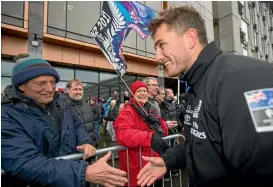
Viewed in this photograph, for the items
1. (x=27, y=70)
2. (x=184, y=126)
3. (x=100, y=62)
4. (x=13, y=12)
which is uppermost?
(x=13, y=12)

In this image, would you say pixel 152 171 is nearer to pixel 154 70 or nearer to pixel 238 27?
pixel 154 70

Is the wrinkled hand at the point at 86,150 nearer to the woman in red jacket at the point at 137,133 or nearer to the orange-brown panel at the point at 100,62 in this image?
the woman in red jacket at the point at 137,133

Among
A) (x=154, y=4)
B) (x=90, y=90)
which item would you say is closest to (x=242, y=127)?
(x=90, y=90)

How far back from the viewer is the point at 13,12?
8727 millimetres

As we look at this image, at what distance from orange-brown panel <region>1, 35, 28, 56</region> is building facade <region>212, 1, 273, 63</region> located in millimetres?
17738

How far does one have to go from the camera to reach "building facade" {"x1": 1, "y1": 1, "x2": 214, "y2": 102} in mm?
8672

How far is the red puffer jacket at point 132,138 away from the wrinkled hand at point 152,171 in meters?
0.61

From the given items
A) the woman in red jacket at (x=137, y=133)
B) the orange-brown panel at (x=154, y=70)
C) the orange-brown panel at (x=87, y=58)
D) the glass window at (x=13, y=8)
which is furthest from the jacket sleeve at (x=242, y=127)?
the orange-brown panel at (x=154, y=70)

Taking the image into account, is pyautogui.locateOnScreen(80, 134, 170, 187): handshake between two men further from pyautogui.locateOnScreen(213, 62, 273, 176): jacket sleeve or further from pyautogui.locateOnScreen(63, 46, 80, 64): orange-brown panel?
pyautogui.locateOnScreen(63, 46, 80, 64): orange-brown panel

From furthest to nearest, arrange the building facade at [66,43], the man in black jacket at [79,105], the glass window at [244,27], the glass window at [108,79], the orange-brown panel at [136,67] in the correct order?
the glass window at [244,27]
the orange-brown panel at [136,67]
the glass window at [108,79]
the building facade at [66,43]
the man in black jacket at [79,105]

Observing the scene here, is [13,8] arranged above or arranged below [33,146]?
above

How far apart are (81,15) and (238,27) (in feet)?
55.4

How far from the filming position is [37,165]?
142 centimetres

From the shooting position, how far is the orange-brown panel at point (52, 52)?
9.46 metres
